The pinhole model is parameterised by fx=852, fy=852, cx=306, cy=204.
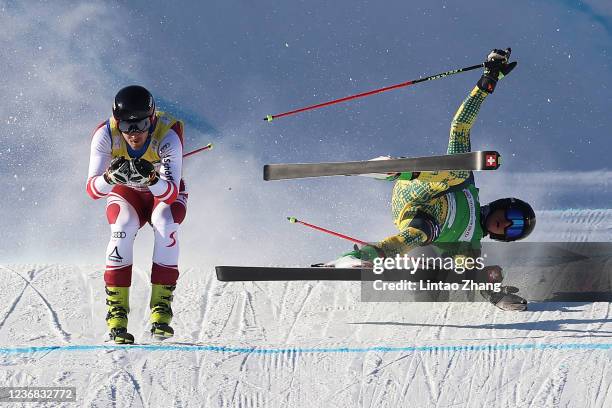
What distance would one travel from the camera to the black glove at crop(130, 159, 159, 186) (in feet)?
14.2

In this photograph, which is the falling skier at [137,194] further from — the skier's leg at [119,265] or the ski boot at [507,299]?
the ski boot at [507,299]

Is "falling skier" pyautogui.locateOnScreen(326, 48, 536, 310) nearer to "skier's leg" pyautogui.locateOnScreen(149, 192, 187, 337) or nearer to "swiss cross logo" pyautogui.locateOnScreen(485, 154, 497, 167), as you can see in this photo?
"swiss cross logo" pyautogui.locateOnScreen(485, 154, 497, 167)

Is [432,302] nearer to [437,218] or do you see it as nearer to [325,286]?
[437,218]

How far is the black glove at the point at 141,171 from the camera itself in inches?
170

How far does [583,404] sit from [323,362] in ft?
4.10

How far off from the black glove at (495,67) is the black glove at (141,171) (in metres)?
2.42

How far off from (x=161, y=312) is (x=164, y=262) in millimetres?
278

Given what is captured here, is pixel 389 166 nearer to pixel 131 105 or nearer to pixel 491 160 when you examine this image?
pixel 491 160

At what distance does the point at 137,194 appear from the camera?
4.86 m

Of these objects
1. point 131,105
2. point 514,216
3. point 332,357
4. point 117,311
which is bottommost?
Answer: point 332,357

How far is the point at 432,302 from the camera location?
5.88 meters

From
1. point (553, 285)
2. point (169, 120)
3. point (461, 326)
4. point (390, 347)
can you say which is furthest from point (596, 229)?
point (169, 120)

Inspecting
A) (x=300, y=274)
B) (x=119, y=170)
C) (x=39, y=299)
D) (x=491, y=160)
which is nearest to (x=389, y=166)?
(x=491, y=160)

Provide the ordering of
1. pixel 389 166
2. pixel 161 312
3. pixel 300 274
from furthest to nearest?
1. pixel 300 274
2. pixel 389 166
3. pixel 161 312
